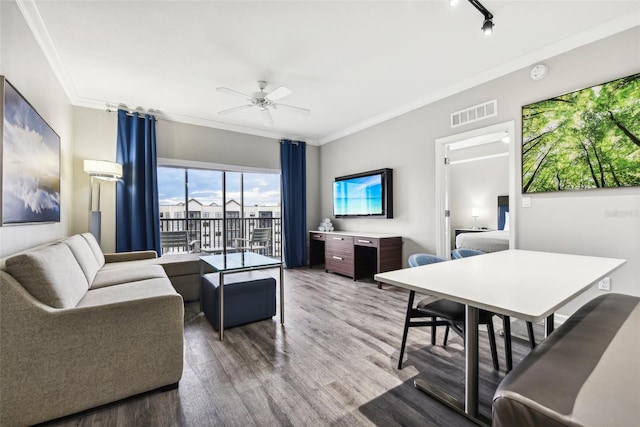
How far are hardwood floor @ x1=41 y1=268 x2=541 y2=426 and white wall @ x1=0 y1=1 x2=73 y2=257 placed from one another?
1.39 m

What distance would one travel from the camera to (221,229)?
5.61 meters

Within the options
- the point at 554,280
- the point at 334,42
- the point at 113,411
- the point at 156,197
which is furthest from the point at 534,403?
the point at 156,197

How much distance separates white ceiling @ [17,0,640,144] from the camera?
2146 millimetres

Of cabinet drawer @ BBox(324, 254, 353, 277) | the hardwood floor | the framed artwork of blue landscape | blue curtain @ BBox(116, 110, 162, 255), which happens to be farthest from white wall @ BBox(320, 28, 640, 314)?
the framed artwork of blue landscape

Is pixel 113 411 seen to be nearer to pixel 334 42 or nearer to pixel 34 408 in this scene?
pixel 34 408

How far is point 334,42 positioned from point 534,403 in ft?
9.21

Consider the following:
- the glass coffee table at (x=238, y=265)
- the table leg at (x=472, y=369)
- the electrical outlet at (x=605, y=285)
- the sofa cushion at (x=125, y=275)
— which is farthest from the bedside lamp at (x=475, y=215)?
the sofa cushion at (x=125, y=275)

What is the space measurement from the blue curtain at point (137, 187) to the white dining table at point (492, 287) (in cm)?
391

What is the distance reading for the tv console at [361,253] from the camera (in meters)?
4.05

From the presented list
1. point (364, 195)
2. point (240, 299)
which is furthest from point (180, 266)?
point (364, 195)

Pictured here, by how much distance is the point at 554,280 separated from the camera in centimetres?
143

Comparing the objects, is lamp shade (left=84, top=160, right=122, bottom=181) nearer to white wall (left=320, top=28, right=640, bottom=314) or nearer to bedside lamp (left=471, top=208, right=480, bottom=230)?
white wall (left=320, top=28, right=640, bottom=314)

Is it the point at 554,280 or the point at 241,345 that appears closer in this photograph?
the point at 554,280

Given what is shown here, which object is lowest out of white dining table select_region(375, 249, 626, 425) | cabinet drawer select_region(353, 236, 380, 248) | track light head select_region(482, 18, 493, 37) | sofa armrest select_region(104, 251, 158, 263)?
sofa armrest select_region(104, 251, 158, 263)
